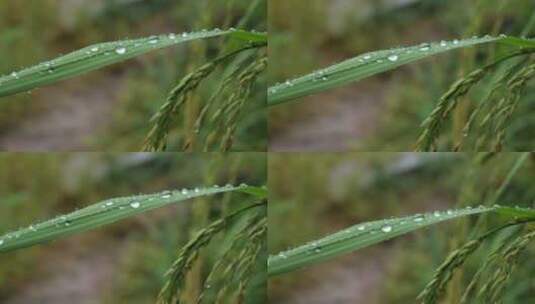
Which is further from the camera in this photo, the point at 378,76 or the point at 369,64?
the point at 378,76

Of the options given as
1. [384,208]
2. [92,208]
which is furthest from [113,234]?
[384,208]

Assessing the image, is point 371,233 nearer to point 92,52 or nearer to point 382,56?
point 382,56

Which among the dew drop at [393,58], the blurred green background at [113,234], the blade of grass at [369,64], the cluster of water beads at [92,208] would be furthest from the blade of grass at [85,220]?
the dew drop at [393,58]

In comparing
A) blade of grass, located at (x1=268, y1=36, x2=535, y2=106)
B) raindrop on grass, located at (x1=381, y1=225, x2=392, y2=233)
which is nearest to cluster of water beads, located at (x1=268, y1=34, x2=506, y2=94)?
blade of grass, located at (x1=268, y1=36, x2=535, y2=106)

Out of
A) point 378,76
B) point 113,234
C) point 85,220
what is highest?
point 378,76

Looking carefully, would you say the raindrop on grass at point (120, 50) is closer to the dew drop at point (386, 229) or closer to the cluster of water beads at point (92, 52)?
the cluster of water beads at point (92, 52)

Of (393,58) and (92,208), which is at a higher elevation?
(393,58)
